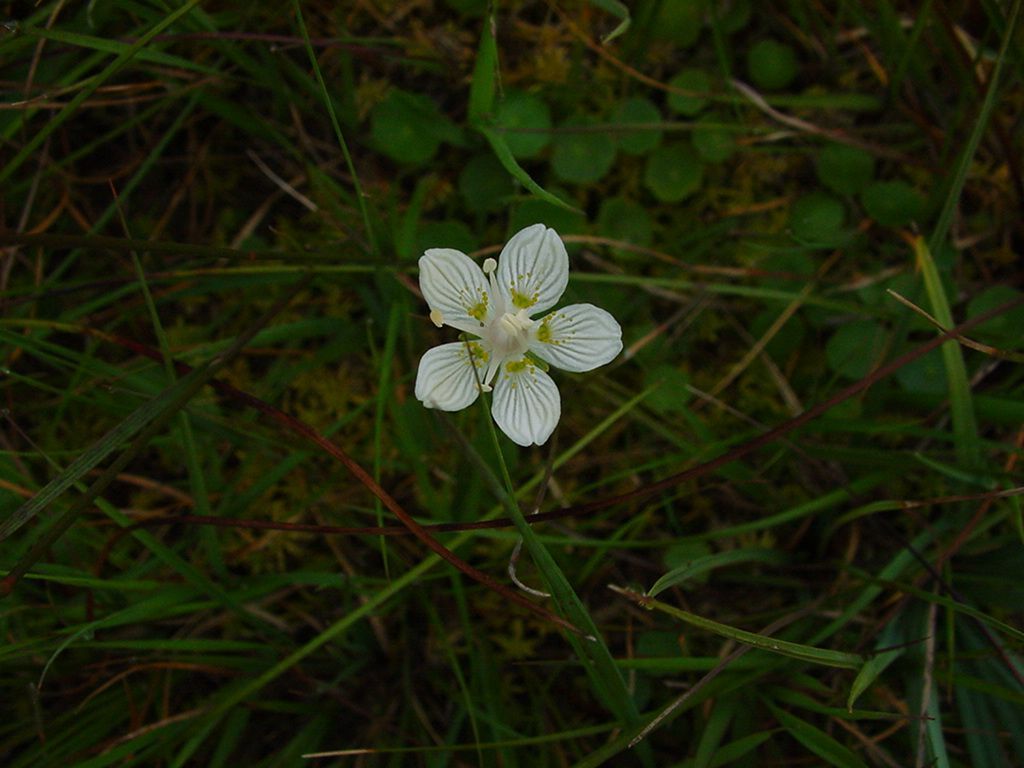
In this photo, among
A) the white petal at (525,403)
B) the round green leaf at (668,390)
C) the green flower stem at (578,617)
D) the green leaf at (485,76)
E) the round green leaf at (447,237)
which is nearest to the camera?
the green flower stem at (578,617)

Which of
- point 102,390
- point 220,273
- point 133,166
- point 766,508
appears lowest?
point 766,508


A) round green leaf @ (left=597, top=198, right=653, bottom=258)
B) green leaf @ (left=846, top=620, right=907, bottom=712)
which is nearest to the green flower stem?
green leaf @ (left=846, top=620, right=907, bottom=712)

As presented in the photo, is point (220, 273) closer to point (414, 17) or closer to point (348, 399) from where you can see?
point (348, 399)

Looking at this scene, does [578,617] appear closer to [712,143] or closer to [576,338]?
[576,338]

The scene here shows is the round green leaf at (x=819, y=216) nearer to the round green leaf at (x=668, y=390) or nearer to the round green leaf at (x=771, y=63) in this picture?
the round green leaf at (x=771, y=63)

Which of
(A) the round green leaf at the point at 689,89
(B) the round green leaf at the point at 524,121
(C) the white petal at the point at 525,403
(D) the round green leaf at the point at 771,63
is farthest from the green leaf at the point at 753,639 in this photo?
(D) the round green leaf at the point at 771,63

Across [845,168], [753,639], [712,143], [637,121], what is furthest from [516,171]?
[845,168]

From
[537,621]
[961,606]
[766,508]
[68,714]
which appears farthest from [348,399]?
[961,606]

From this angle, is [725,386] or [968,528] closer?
[968,528]
